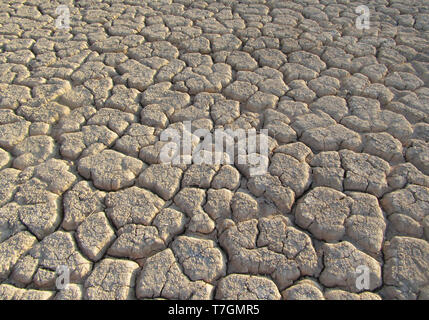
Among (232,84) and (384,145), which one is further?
(232,84)

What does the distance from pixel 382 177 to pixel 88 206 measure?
1.61m

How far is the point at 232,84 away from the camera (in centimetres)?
271

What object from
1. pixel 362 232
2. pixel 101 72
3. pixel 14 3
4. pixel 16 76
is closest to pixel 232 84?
pixel 101 72

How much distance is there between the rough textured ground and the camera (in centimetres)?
167

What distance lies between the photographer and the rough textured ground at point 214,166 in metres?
1.67

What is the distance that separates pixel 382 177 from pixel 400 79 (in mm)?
1101

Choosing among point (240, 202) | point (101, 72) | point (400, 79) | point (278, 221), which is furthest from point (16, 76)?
point (400, 79)

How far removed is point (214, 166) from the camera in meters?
2.12

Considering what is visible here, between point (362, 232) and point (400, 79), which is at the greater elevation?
point (400, 79)
